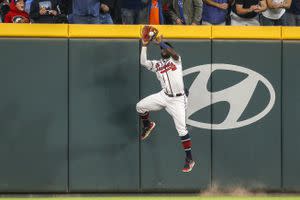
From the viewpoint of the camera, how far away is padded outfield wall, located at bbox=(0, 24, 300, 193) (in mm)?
14320

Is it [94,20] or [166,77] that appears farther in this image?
[94,20]

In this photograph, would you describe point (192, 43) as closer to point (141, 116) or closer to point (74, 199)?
point (141, 116)

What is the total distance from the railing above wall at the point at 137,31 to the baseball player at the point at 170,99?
671 mm

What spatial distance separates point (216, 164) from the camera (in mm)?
14625

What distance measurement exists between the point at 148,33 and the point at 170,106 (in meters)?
1.37

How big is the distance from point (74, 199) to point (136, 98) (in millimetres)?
1859

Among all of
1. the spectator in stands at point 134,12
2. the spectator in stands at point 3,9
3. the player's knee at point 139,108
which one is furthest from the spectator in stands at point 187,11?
the spectator in stands at point 3,9

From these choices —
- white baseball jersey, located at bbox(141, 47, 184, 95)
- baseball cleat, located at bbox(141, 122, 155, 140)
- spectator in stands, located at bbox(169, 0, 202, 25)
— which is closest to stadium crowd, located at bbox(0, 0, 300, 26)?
spectator in stands, located at bbox(169, 0, 202, 25)

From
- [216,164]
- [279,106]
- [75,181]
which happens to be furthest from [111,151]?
[279,106]

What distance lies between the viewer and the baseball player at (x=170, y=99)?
13.8 metres

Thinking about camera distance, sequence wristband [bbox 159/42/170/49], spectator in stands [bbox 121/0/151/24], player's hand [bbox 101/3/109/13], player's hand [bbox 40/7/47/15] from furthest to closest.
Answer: spectator in stands [bbox 121/0/151/24]
player's hand [bbox 101/3/109/13]
player's hand [bbox 40/7/47/15]
wristband [bbox 159/42/170/49]

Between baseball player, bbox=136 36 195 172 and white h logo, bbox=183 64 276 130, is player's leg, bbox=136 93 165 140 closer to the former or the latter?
baseball player, bbox=136 36 195 172

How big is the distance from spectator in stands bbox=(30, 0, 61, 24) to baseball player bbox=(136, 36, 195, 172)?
6.32 feet

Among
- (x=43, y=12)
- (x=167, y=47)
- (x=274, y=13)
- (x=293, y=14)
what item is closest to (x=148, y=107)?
(x=167, y=47)
